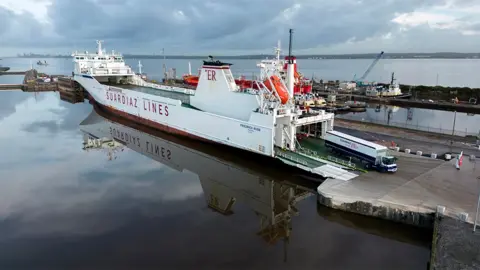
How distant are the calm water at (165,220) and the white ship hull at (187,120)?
5.16 ft

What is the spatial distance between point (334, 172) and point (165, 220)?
8.58 metres

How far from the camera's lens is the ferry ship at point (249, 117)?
18.8 m

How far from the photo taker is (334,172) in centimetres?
1634

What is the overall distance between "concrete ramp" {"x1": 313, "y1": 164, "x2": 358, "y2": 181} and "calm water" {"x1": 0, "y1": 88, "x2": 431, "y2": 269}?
1.45 metres

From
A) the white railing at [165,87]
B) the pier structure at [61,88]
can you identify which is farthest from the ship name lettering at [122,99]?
the pier structure at [61,88]

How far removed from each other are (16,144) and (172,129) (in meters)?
12.2

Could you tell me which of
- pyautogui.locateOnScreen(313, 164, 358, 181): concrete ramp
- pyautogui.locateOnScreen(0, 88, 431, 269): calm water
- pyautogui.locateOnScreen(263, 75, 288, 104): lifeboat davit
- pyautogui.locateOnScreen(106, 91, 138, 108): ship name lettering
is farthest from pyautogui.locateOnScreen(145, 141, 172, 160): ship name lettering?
pyautogui.locateOnScreen(313, 164, 358, 181): concrete ramp

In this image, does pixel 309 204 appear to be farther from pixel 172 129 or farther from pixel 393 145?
pixel 172 129

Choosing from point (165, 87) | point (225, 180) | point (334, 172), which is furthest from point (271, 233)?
point (165, 87)

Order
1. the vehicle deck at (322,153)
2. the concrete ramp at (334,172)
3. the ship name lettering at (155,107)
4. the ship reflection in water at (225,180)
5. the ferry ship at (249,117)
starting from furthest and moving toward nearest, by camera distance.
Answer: the ship name lettering at (155,107) < the ferry ship at (249,117) < the vehicle deck at (322,153) < the concrete ramp at (334,172) < the ship reflection in water at (225,180)

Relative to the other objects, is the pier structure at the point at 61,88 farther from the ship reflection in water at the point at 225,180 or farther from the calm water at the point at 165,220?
the calm water at the point at 165,220

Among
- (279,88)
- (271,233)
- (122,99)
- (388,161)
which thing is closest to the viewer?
(271,233)

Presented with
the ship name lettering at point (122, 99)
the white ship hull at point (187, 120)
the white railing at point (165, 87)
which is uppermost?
the white railing at point (165, 87)

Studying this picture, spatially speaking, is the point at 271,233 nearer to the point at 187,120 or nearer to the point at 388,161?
the point at 388,161
